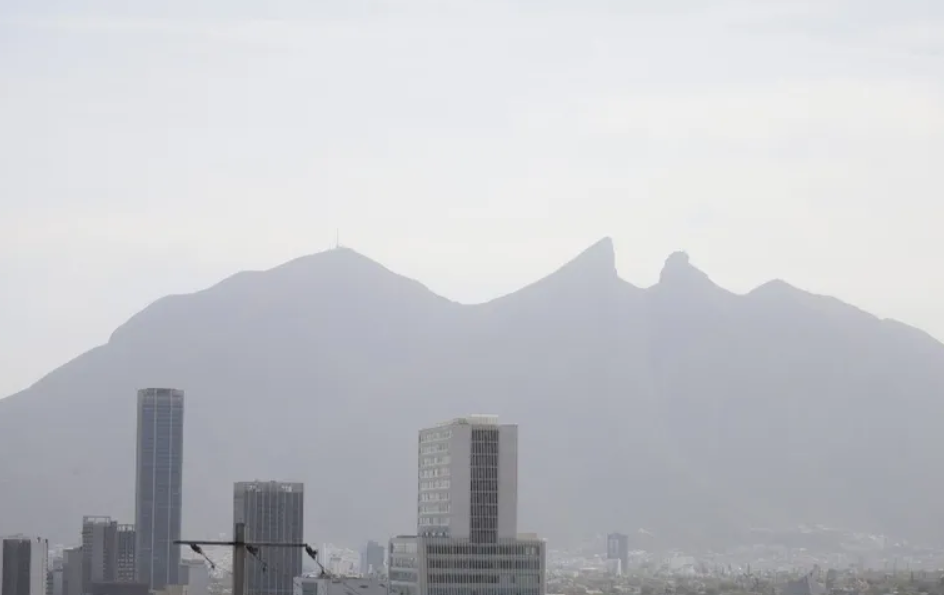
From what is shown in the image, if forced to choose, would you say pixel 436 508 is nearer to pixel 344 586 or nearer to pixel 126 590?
pixel 344 586

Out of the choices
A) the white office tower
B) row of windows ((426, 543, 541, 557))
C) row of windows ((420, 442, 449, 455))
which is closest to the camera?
the white office tower

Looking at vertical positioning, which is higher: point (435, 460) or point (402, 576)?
point (435, 460)

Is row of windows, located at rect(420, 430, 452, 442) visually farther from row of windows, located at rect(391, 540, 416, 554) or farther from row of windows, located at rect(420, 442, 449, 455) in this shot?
row of windows, located at rect(391, 540, 416, 554)

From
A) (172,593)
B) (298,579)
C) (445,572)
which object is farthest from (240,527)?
(172,593)

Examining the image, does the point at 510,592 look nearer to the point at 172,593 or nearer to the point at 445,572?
the point at 445,572

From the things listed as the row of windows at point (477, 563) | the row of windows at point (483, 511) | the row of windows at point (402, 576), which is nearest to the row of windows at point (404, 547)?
the row of windows at point (402, 576)

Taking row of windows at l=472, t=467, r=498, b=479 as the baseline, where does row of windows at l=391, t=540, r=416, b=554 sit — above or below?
below

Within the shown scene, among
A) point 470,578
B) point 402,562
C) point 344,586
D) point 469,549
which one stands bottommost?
point 344,586

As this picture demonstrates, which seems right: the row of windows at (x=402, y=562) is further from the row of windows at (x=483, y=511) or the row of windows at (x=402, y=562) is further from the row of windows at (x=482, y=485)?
the row of windows at (x=482, y=485)

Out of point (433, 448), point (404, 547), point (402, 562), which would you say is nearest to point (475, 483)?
point (433, 448)

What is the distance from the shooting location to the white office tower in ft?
344

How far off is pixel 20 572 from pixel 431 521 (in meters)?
99.1

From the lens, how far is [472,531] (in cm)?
10600

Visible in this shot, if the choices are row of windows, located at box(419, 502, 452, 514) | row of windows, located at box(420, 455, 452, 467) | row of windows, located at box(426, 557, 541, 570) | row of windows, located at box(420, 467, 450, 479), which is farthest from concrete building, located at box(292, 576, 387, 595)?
row of windows, located at box(426, 557, 541, 570)
